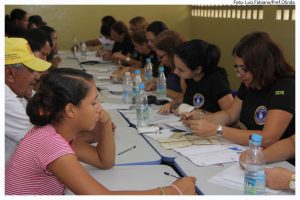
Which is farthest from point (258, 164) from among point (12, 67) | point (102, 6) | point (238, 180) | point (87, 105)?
point (102, 6)

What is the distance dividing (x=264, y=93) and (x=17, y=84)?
1302mm

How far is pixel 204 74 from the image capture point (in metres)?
2.62

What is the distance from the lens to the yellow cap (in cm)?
195

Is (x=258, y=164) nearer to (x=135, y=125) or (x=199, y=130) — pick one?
(x=199, y=130)

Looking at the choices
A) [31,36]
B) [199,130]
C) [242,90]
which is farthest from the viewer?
[31,36]

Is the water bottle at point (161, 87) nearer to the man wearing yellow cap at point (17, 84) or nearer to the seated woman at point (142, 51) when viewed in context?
the seated woman at point (142, 51)

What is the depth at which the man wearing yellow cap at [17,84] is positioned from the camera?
1859mm

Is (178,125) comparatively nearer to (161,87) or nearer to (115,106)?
(115,106)

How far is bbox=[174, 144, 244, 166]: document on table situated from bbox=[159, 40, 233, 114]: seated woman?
0.64 m

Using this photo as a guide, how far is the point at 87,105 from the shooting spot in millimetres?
1392

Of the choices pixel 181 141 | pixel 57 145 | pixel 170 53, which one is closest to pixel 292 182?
pixel 181 141

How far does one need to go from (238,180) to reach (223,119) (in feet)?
2.77

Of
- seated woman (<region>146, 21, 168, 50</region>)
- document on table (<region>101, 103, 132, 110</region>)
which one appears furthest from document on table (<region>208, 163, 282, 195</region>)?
seated woman (<region>146, 21, 168, 50</region>)

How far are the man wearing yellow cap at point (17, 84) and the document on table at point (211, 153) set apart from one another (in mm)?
788
